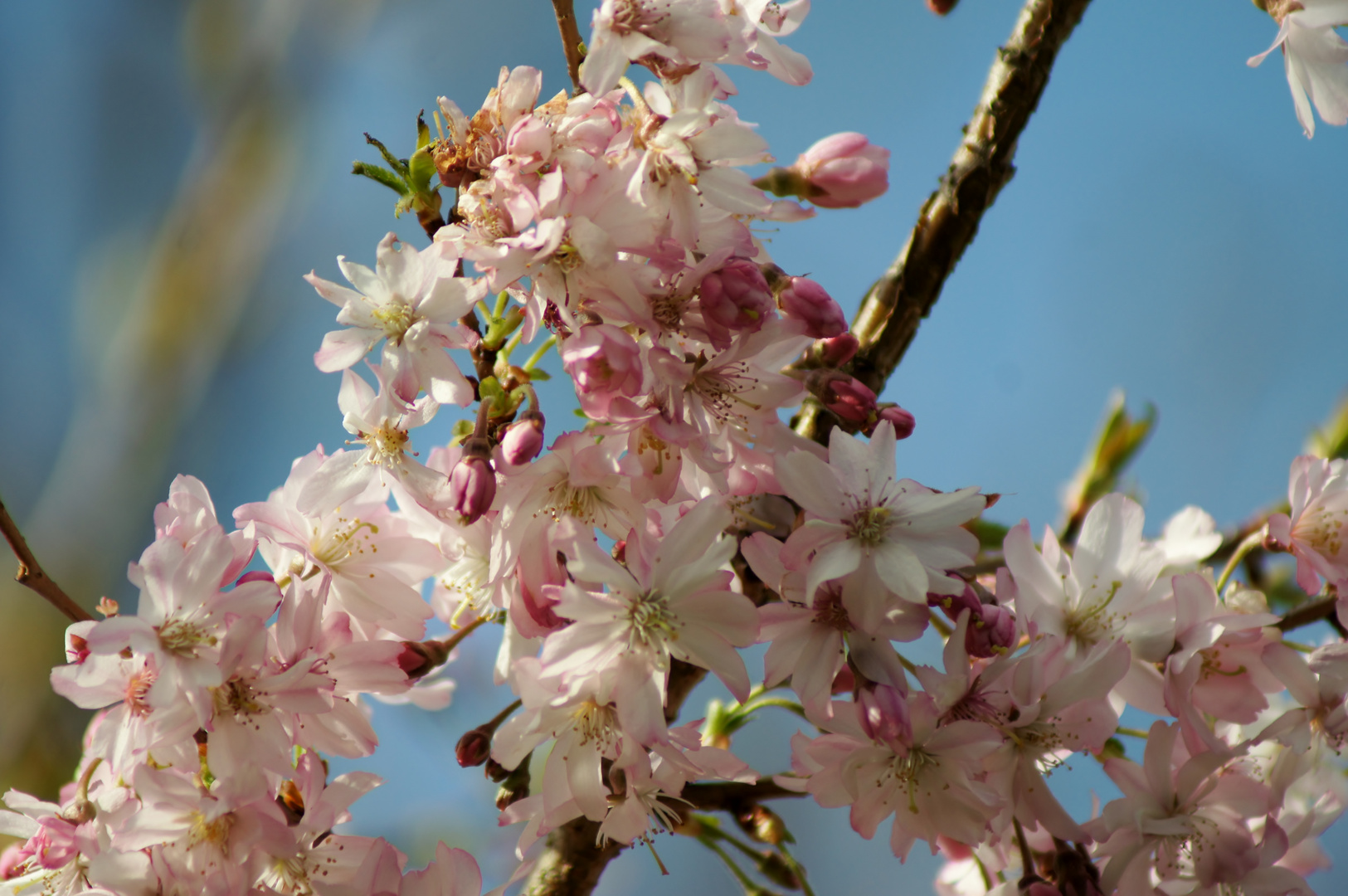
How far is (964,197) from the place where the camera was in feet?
2.34

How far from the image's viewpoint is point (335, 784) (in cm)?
59

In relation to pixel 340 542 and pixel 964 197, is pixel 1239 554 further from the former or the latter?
pixel 340 542

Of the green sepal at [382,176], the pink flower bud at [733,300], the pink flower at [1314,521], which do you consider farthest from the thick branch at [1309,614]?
the green sepal at [382,176]

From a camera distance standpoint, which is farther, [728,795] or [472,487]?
[728,795]

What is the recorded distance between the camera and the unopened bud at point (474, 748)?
63cm

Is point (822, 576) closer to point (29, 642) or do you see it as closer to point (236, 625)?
point (236, 625)

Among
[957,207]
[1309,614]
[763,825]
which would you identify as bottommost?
[763,825]

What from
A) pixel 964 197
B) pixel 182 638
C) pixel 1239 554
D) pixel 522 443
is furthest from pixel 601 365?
pixel 1239 554

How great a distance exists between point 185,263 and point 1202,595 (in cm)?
266

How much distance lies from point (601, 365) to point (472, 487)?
3.8 inches

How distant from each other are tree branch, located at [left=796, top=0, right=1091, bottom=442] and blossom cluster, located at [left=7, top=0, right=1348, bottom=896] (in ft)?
0.38

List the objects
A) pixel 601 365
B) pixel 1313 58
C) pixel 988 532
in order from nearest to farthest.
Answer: pixel 601 365 < pixel 1313 58 < pixel 988 532

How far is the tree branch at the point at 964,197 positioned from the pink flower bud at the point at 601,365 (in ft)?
0.83

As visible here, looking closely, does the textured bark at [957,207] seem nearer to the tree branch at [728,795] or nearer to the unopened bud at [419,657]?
the tree branch at [728,795]
